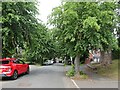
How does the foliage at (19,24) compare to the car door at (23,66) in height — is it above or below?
above

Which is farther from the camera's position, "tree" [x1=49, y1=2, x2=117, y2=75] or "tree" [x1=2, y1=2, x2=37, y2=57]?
"tree" [x1=49, y1=2, x2=117, y2=75]

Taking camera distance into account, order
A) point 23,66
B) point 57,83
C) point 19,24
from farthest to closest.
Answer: point 23,66 < point 19,24 < point 57,83

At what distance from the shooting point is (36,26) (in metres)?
24.9

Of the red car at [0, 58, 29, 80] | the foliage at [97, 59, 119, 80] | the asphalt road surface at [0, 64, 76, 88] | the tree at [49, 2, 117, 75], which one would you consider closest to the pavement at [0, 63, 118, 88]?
the asphalt road surface at [0, 64, 76, 88]

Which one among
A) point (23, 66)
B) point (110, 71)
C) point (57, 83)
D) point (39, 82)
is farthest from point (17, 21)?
point (110, 71)

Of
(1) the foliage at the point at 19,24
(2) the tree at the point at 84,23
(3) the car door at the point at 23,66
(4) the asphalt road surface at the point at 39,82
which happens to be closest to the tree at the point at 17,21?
(1) the foliage at the point at 19,24

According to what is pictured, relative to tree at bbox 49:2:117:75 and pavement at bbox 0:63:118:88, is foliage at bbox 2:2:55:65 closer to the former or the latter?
tree at bbox 49:2:117:75

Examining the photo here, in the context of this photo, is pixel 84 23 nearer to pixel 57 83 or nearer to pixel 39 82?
pixel 57 83

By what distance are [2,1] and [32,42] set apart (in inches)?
466

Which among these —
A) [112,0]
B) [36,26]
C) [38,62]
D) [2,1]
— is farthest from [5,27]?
[38,62]

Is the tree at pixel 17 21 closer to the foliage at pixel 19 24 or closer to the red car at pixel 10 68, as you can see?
the foliage at pixel 19 24

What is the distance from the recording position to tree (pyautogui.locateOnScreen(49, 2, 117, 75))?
20188 millimetres

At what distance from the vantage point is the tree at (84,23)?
20188 mm

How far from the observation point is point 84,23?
1944 centimetres
